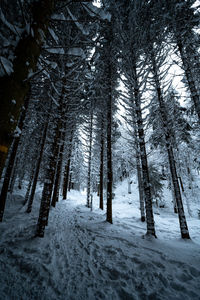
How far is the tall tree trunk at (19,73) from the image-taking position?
123cm

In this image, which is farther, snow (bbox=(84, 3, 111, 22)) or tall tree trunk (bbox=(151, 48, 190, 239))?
tall tree trunk (bbox=(151, 48, 190, 239))

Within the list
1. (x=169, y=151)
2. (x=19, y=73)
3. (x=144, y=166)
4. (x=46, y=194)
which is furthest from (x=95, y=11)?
(x=169, y=151)

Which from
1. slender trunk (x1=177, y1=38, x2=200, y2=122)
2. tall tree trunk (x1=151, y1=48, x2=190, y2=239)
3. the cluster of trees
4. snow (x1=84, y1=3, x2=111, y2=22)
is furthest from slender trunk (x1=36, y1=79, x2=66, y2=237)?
slender trunk (x1=177, y1=38, x2=200, y2=122)

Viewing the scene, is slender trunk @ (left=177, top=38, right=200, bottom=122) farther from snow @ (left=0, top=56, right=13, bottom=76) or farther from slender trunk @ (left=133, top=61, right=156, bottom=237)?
snow @ (left=0, top=56, right=13, bottom=76)

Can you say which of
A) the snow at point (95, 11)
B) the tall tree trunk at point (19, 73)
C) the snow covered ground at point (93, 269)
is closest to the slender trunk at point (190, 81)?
the snow at point (95, 11)

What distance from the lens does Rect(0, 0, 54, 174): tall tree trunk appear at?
1.23m

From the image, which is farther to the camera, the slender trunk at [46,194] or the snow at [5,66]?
the slender trunk at [46,194]

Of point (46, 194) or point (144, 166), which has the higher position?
point (144, 166)

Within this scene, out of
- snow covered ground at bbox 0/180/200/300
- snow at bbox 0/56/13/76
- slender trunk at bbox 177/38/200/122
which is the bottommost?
snow covered ground at bbox 0/180/200/300

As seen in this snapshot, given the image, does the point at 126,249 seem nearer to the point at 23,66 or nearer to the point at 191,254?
the point at 191,254

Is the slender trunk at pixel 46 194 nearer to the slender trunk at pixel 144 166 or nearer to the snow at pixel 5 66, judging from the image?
the slender trunk at pixel 144 166

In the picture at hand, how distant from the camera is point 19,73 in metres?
1.36

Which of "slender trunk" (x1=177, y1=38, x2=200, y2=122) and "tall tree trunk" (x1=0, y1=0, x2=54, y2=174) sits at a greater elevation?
"slender trunk" (x1=177, y1=38, x2=200, y2=122)

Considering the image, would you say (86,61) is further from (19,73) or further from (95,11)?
(19,73)
